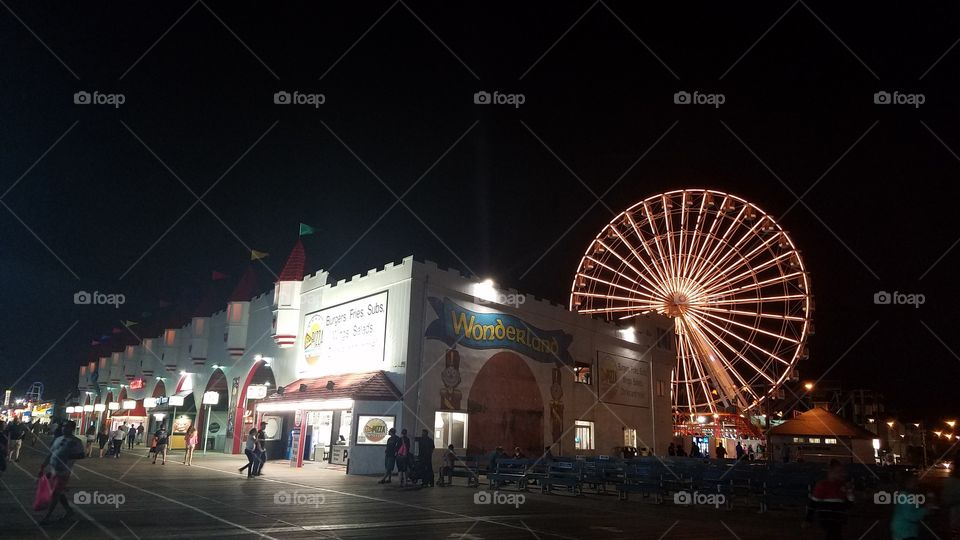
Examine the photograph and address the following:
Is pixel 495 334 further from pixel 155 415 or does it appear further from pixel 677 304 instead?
pixel 155 415

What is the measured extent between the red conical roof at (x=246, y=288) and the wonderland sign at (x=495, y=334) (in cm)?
1721

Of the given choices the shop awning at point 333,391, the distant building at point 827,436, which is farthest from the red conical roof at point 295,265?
the distant building at point 827,436

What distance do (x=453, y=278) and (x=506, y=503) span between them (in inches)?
520

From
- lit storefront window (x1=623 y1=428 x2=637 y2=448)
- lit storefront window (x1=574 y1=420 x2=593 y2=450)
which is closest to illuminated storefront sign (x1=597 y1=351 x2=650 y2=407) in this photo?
lit storefront window (x1=623 y1=428 x2=637 y2=448)

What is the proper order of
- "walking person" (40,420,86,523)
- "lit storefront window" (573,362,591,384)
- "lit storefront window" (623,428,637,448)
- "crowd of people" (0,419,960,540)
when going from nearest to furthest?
1. "crowd of people" (0,419,960,540)
2. "walking person" (40,420,86,523)
3. "lit storefront window" (573,362,591,384)
4. "lit storefront window" (623,428,637,448)

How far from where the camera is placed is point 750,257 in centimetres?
3819

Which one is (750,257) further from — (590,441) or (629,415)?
(590,441)

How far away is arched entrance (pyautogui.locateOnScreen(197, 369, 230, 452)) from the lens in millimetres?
40812

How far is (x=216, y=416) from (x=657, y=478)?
32.5m

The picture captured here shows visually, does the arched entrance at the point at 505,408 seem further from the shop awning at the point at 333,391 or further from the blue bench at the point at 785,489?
the blue bench at the point at 785,489

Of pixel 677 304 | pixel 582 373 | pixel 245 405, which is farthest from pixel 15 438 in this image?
pixel 677 304

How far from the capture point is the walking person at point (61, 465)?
36.7ft

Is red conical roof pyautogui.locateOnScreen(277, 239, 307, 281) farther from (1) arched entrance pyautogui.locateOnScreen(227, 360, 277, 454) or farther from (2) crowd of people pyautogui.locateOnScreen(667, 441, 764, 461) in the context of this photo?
(2) crowd of people pyautogui.locateOnScreen(667, 441, 764, 461)

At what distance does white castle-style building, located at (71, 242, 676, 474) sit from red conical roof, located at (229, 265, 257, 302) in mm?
136
